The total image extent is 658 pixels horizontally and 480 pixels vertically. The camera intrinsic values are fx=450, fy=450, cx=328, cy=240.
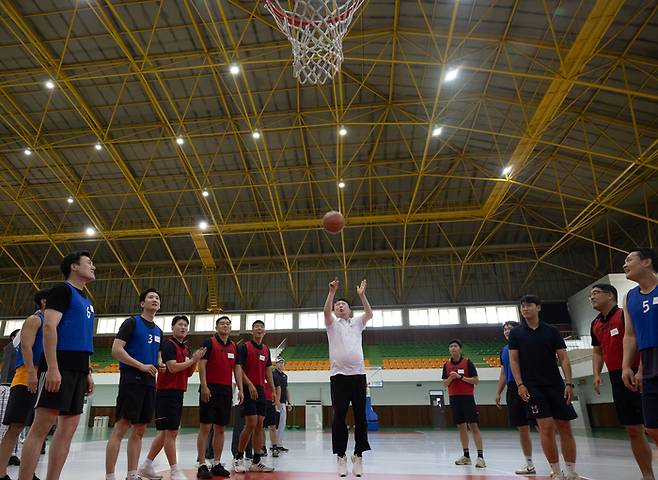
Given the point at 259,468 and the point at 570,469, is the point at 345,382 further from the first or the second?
the point at 570,469

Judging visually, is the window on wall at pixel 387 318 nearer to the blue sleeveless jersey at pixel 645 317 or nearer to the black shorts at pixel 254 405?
the black shorts at pixel 254 405

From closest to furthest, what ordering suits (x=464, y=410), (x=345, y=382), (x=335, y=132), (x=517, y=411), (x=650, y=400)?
(x=650, y=400), (x=345, y=382), (x=517, y=411), (x=464, y=410), (x=335, y=132)

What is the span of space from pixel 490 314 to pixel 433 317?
3.42 m

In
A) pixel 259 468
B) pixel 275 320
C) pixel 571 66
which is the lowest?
pixel 259 468

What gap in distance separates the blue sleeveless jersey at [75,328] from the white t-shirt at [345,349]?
93.7 inches

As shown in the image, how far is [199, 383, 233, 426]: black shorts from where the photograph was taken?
5.47 metres

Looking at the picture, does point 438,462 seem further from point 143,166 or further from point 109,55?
point 143,166

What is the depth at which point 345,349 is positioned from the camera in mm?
4941

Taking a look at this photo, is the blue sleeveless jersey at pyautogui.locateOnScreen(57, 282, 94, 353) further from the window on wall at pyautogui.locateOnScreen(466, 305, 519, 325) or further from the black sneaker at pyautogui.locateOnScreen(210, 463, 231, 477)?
the window on wall at pyautogui.locateOnScreen(466, 305, 519, 325)

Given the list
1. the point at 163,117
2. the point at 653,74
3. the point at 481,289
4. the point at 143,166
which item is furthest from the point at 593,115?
the point at 143,166

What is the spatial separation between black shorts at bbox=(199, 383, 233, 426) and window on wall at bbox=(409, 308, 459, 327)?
75.8 ft

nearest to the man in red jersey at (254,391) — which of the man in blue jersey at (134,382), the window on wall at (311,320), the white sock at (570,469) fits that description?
the man in blue jersey at (134,382)

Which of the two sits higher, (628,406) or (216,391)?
(216,391)

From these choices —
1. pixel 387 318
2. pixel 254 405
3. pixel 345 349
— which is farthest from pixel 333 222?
pixel 387 318
